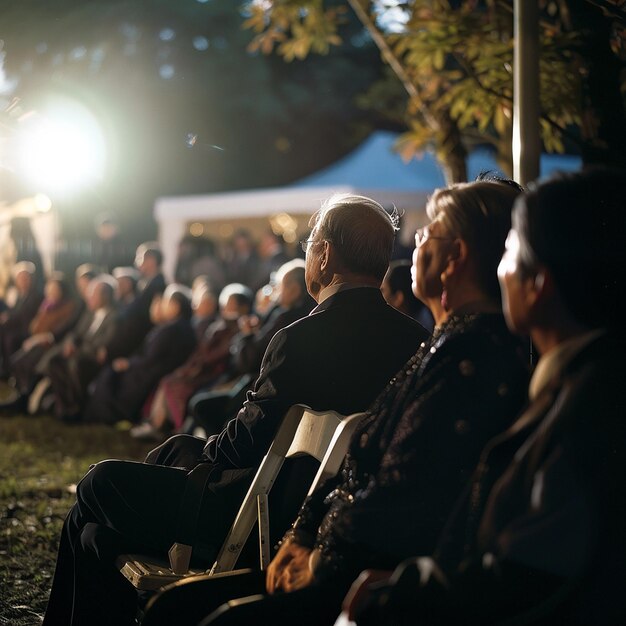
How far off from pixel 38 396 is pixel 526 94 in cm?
841

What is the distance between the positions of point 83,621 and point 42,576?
1.93 meters

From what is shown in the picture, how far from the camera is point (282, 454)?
10.4 feet

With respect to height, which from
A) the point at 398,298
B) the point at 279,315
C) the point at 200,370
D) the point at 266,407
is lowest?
the point at 200,370

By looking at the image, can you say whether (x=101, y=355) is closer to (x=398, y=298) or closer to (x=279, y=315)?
(x=279, y=315)

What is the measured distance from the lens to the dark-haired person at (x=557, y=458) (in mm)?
1762

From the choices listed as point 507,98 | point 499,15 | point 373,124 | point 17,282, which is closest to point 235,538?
point 507,98

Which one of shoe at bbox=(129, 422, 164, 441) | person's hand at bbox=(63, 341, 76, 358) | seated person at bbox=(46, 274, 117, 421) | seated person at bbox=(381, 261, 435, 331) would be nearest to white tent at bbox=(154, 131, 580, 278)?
seated person at bbox=(46, 274, 117, 421)

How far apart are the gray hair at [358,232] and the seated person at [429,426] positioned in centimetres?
80

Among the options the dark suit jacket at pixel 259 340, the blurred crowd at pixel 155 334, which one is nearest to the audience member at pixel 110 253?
the blurred crowd at pixel 155 334

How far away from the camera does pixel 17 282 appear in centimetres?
1477

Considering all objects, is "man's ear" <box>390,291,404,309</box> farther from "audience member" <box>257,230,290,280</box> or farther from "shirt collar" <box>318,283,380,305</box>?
"audience member" <box>257,230,290,280</box>

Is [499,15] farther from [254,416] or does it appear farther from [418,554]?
[418,554]

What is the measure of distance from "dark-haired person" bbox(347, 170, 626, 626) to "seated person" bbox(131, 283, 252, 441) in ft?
25.1

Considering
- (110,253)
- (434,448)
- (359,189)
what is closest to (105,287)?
(359,189)
